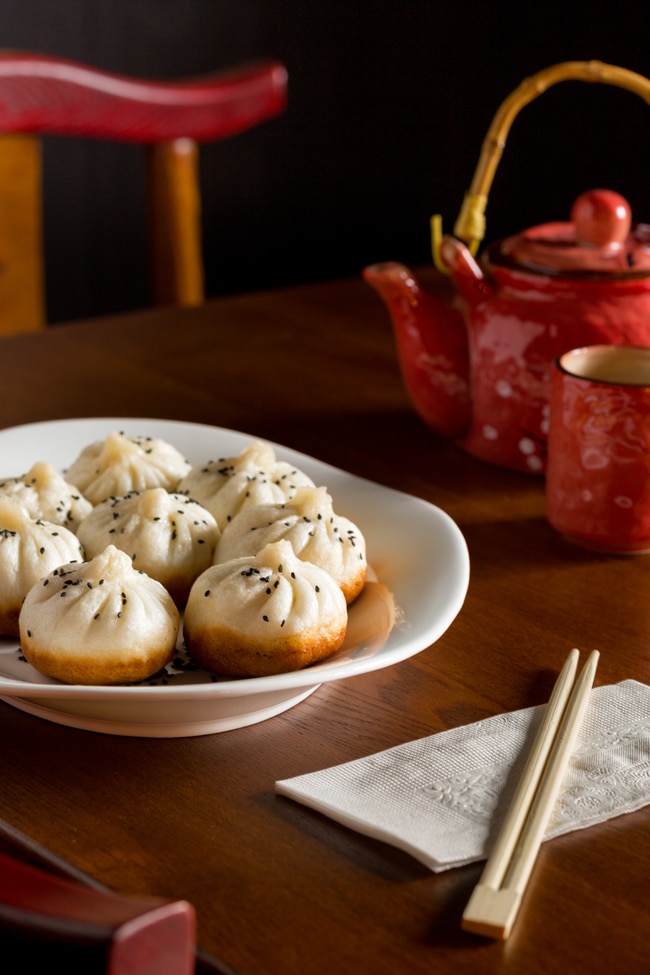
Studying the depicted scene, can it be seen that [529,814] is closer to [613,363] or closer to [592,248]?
[613,363]

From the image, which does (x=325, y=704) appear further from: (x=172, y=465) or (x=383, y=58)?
(x=383, y=58)

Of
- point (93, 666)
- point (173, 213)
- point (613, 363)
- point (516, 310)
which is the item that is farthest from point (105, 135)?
point (93, 666)

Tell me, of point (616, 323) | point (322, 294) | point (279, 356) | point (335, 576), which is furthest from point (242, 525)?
point (322, 294)

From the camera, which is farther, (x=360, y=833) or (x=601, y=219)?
(x=601, y=219)

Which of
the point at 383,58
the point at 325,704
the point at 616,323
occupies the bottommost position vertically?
the point at 325,704

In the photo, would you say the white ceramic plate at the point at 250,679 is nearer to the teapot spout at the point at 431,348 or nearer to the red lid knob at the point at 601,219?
the teapot spout at the point at 431,348

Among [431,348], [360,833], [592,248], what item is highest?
[592,248]
